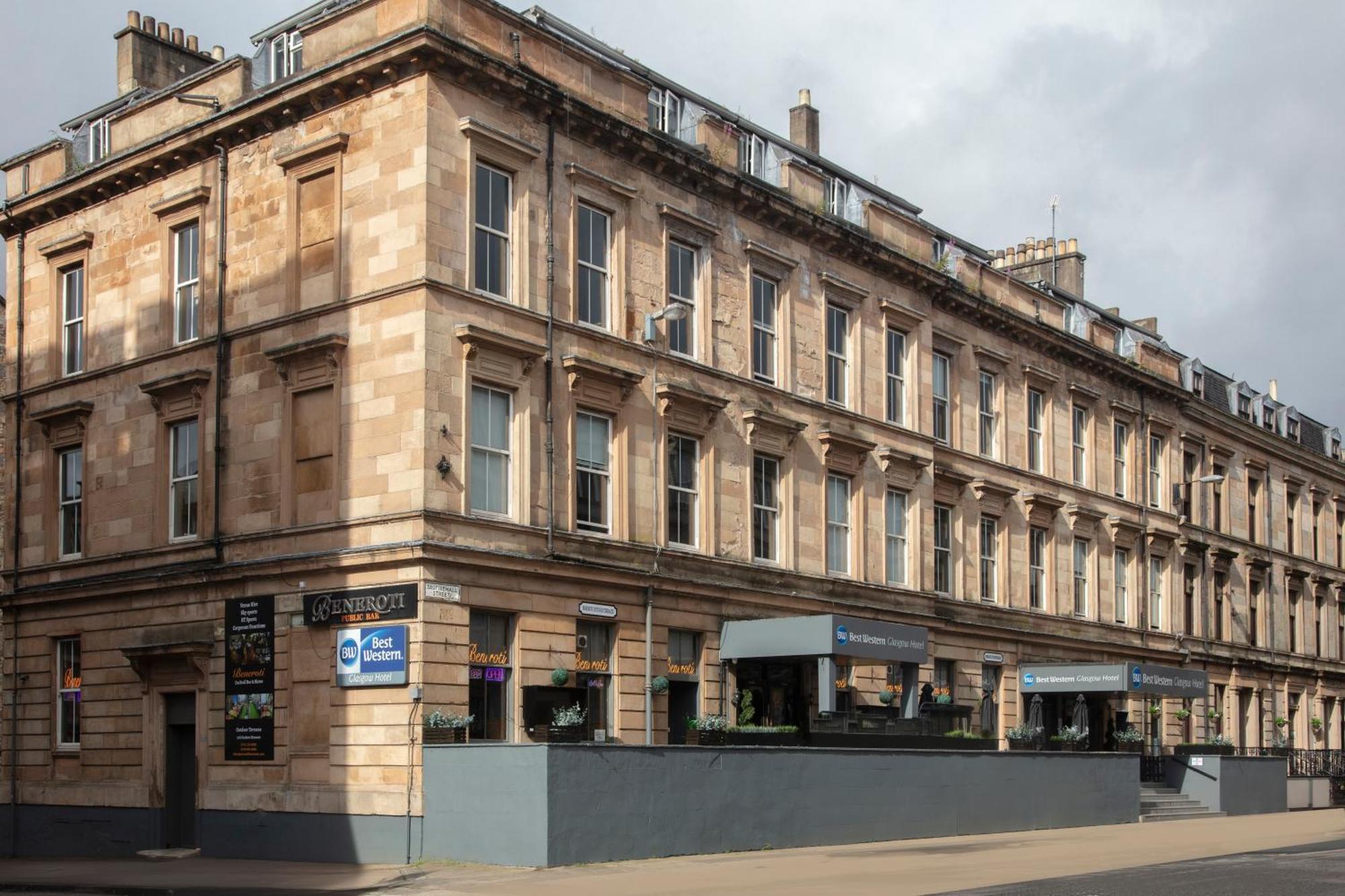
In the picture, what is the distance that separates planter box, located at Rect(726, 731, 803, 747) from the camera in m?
27.7

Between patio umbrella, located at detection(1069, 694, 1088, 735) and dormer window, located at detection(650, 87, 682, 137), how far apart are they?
18125mm

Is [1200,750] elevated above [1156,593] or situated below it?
below

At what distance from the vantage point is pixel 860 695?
1356 inches

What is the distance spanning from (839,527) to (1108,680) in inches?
363

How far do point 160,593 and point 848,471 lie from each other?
569 inches

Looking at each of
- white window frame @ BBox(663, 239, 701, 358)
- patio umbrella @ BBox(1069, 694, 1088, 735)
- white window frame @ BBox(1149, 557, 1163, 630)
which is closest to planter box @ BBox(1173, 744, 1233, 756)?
patio umbrella @ BBox(1069, 694, 1088, 735)

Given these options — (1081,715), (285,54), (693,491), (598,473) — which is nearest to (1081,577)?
(1081,715)

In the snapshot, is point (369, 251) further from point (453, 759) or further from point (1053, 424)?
point (1053, 424)

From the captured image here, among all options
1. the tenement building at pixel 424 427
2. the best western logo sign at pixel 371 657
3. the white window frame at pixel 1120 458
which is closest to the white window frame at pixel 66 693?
the tenement building at pixel 424 427

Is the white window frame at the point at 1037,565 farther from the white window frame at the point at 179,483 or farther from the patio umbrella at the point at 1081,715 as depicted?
the white window frame at the point at 179,483

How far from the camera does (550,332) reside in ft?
90.6

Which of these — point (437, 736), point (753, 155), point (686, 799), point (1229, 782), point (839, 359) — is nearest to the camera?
point (437, 736)

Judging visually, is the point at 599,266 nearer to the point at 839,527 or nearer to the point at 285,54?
the point at 285,54

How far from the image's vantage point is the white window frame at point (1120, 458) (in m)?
46.9
